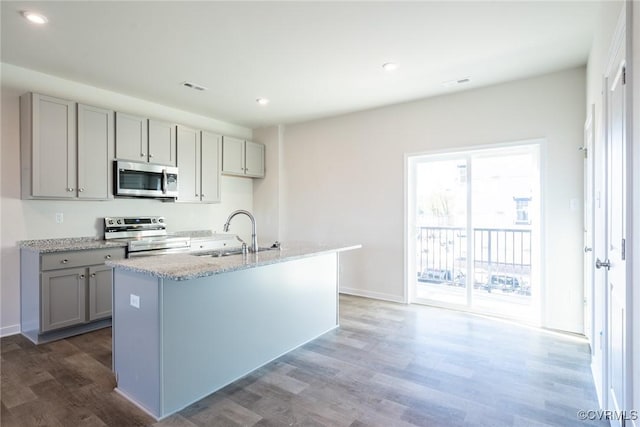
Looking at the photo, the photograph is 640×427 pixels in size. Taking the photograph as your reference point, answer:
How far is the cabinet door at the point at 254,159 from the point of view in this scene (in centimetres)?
561

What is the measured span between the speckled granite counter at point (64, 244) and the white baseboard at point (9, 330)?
826 millimetres

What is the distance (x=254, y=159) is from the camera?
5.74 metres

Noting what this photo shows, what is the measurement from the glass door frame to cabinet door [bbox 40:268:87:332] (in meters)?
3.81

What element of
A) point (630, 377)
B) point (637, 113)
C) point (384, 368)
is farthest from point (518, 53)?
point (384, 368)

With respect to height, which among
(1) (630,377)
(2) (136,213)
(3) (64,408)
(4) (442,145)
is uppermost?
(4) (442,145)

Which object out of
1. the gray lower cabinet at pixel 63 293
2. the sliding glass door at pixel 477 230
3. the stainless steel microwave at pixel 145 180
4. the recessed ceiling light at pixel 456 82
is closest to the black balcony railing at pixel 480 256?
the sliding glass door at pixel 477 230

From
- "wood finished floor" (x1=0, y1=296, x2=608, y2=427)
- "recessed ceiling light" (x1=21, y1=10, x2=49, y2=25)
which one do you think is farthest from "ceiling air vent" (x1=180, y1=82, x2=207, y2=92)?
"wood finished floor" (x1=0, y1=296, x2=608, y2=427)

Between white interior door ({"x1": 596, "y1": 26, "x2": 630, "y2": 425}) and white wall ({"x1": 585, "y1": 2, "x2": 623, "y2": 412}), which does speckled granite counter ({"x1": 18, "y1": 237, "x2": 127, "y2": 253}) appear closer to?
white interior door ({"x1": 596, "y1": 26, "x2": 630, "y2": 425})

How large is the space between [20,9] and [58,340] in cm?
290

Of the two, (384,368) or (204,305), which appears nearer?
(204,305)

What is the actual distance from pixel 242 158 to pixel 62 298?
3.13m

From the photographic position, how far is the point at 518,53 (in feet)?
10.1

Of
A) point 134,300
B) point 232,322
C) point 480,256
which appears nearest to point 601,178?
point 480,256

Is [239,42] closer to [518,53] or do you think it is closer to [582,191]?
[518,53]
